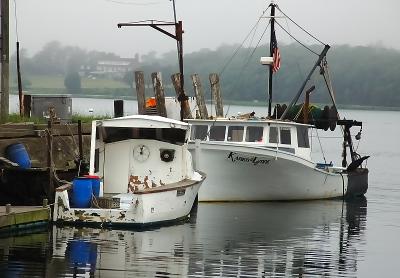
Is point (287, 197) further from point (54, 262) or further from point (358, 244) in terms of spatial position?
point (54, 262)

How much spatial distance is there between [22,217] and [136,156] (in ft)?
18.0

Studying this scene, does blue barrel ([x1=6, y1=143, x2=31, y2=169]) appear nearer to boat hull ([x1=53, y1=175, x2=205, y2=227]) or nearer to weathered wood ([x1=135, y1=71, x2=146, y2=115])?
boat hull ([x1=53, y1=175, x2=205, y2=227])

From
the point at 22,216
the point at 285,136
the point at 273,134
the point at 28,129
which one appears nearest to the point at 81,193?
the point at 22,216

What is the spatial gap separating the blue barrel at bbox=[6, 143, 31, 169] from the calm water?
3657mm

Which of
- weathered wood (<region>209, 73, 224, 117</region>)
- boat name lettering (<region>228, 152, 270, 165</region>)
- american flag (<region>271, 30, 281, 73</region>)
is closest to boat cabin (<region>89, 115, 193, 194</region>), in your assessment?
boat name lettering (<region>228, 152, 270, 165</region>)

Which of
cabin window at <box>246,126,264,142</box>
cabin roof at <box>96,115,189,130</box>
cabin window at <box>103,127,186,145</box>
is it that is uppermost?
cabin roof at <box>96,115,189,130</box>

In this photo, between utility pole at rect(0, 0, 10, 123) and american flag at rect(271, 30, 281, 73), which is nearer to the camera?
utility pole at rect(0, 0, 10, 123)

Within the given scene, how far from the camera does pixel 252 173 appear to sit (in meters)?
37.0

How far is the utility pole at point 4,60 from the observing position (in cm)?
3586

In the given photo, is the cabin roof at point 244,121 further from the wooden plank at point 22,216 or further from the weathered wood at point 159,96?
the wooden plank at point 22,216

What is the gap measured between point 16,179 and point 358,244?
30.4ft

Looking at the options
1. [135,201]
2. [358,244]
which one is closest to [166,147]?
[135,201]

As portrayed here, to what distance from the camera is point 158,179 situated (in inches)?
1194

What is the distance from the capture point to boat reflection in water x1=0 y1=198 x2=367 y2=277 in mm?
22078
